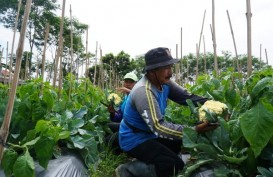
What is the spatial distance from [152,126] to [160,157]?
1.08 feet

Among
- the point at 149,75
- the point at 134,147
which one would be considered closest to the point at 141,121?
the point at 134,147

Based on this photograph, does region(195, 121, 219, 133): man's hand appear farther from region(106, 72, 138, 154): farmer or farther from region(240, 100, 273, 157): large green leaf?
region(106, 72, 138, 154): farmer

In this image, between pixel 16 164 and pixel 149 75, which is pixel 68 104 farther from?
pixel 16 164

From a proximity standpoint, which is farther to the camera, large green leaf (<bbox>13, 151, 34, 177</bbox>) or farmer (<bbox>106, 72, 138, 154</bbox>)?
farmer (<bbox>106, 72, 138, 154</bbox>)

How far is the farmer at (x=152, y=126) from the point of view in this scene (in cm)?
233

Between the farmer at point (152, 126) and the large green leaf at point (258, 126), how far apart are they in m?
0.72

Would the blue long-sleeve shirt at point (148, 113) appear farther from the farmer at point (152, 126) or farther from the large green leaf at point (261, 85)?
the large green leaf at point (261, 85)

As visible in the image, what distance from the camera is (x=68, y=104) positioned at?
Result: 11.2 feet

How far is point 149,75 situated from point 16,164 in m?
1.25

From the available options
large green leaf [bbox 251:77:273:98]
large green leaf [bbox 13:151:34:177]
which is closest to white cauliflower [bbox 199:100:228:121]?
large green leaf [bbox 251:77:273:98]

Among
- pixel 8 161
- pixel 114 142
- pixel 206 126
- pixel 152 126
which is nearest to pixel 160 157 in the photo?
pixel 152 126

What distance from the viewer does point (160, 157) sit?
249 cm

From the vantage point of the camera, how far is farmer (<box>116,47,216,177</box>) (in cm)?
233

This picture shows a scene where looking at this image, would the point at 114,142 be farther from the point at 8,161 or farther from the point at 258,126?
the point at 258,126
